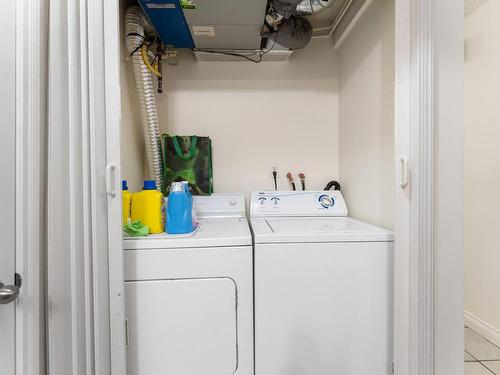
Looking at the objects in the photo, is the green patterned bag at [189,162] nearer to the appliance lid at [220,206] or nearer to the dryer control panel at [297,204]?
the appliance lid at [220,206]

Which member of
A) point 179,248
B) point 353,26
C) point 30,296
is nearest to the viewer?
point 30,296

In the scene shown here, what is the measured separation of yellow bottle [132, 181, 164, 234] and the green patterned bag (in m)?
0.60

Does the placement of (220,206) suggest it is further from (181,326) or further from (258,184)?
(181,326)

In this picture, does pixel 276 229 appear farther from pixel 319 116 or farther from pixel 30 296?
pixel 319 116

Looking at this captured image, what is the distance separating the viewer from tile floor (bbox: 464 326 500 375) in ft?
5.19

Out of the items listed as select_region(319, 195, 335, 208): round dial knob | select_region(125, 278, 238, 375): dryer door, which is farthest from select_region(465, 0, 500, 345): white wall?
select_region(125, 278, 238, 375): dryer door

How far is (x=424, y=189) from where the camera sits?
109 centimetres

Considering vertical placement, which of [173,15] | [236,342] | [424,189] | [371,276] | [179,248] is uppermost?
[173,15]

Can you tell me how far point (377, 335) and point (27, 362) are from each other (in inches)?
54.8

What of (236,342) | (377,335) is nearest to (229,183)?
(236,342)

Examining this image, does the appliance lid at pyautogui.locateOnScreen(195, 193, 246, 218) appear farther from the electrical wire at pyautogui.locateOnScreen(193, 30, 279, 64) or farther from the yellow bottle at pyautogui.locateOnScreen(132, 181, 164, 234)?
the electrical wire at pyautogui.locateOnScreen(193, 30, 279, 64)

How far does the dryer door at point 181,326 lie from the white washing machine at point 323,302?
6.2 inches

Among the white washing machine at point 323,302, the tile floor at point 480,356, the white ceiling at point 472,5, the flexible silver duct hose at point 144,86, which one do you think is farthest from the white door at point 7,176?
the white ceiling at point 472,5

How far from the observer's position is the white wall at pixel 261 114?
2.20 metres
